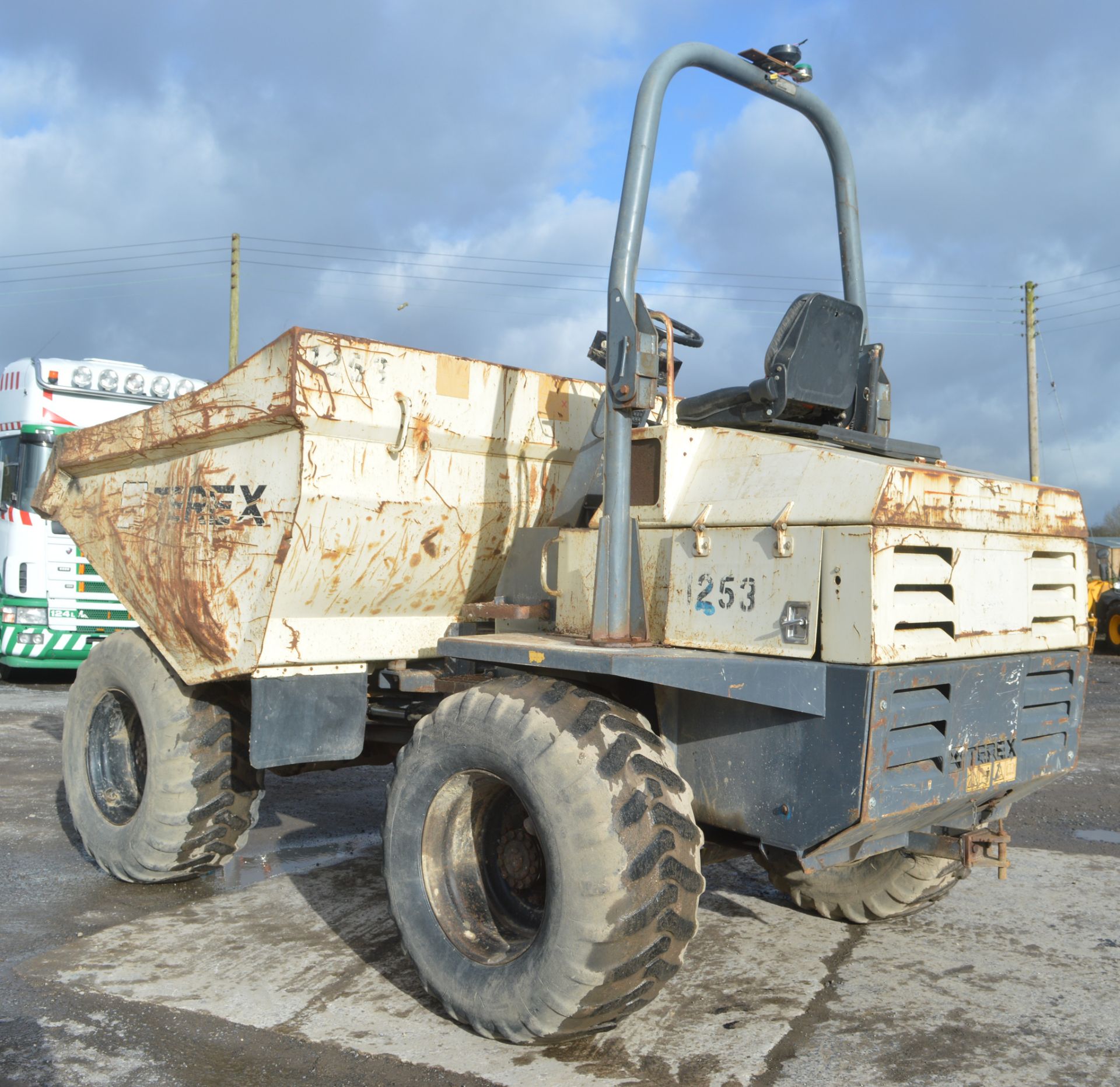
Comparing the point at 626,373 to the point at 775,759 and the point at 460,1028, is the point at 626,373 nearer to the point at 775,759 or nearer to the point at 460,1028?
the point at 775,759

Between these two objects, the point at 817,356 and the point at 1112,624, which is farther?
the point at 1112,624

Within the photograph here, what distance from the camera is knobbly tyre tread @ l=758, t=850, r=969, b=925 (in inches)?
178

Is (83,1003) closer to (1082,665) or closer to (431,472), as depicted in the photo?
(431,472)

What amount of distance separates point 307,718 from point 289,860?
1.57 metres

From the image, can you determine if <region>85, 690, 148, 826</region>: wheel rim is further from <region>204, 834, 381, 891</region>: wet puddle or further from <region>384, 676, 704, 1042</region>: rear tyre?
<region>384, 676, 704, 1042</region>: rear tyre

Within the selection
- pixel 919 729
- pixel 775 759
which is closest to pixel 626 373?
pixel 775 759

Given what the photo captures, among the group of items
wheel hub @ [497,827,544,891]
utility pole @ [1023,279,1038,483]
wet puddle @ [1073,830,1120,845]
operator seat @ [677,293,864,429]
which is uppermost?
utility pole @ [1023,279,1038,483]

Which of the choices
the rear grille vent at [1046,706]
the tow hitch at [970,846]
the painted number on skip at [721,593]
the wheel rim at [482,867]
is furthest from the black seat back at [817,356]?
the wheel rim at [482,867]

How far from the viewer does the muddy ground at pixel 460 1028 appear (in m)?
3.43

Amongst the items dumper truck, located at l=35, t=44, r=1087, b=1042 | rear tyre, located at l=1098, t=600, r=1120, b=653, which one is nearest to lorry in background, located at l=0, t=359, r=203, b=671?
dumper truck, located at l=35, t=44, r=1087, b=1042

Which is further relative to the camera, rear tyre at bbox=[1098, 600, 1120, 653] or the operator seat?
rear tyre at bbox=[1098, 600, 1120, 653]

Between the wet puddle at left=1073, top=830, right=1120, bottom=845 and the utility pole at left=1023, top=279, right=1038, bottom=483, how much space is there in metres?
22.9

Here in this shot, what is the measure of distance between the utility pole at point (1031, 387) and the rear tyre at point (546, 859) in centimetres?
2682

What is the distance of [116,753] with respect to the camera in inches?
224
